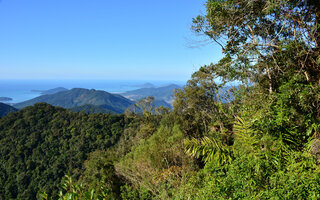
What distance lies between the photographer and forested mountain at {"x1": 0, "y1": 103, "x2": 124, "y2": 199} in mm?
28766

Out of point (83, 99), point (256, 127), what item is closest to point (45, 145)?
point (256, 127)

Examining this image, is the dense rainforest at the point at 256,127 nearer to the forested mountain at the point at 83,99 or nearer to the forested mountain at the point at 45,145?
the forested mountain at the point at 45,145

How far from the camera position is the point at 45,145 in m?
36.2

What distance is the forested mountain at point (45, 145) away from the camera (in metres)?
28.8

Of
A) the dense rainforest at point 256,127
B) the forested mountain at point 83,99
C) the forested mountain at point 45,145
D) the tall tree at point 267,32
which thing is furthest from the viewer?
the forested mountain at point 83,99

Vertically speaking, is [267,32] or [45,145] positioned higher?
[267,32]

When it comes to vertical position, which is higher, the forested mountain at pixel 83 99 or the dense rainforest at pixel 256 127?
the dense rainforest at pixel 256 127

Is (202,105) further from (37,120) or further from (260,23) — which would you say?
(37,120)

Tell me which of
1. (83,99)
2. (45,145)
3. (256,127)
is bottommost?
(83,99)

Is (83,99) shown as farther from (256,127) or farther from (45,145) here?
(256,127)

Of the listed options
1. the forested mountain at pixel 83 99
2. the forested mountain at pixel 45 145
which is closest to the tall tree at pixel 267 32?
the forested mountain at pixel 45 145

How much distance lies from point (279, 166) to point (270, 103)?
1068 mm

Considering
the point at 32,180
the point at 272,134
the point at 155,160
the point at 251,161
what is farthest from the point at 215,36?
the point at 32,180

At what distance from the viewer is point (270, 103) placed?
10.6 feet
